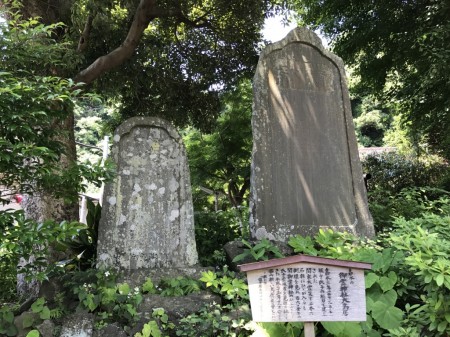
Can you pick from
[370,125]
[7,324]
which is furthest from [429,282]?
[370,125]

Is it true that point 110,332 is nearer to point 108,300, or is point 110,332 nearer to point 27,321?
point 108,300

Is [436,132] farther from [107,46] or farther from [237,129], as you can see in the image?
[107,46]

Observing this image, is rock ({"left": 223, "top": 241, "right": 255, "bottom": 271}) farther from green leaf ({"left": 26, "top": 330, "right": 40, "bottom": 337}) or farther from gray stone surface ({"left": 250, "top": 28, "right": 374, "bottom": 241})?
green leaf ({"left": 26, "top": 330, "right": 40, "bottom": 337})

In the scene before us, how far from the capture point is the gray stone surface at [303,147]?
4996mm

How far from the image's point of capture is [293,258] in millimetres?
2652

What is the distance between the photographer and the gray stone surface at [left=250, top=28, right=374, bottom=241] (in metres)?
5.00

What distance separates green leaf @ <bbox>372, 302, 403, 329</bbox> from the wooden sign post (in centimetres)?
60

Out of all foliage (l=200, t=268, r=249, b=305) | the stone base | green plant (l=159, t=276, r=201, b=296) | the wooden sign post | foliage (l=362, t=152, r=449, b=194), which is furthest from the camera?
foliage (l=362, t=152, r=449, b=194)

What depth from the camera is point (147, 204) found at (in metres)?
4.83

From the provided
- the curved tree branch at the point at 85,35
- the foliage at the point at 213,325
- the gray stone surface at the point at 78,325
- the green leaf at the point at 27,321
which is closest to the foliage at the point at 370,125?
the curved tree branch at the point at 85,35

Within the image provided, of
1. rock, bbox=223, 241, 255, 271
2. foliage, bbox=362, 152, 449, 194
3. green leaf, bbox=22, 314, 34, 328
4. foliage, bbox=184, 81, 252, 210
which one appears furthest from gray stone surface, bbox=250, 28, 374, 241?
foliage, bbox=362, 152, 449, 194

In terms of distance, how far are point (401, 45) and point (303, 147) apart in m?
4.94

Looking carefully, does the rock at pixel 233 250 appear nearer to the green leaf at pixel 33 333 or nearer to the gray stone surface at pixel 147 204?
the gray stone surface at pixel 147 204

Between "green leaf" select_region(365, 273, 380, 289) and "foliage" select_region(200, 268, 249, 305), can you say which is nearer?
"green leaf" select_region(365, 273, 380, 289)
